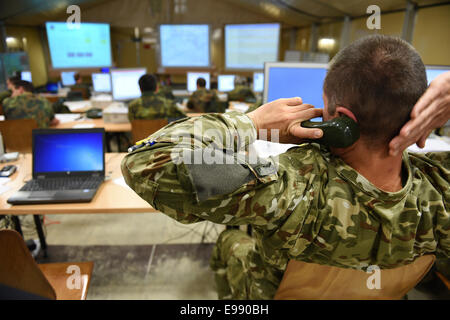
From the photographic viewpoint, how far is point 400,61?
0.58 m

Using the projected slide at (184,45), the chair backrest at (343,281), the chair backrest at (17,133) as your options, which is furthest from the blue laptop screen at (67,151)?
the projected slide at (184,45)

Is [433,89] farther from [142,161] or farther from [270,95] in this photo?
[270,95]

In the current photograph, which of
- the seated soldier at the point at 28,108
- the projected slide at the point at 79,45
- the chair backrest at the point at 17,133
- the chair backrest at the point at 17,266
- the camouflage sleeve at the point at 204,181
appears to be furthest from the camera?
the projected slide at the point at 79,45

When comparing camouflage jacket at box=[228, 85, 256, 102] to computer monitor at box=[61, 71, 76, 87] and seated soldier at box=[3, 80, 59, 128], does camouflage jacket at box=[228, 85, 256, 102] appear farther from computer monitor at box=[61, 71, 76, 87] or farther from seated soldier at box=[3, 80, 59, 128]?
computer monitor at box=[61, 71, 76, 87]

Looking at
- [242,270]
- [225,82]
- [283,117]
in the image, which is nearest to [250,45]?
[225,82]

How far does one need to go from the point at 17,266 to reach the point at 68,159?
0.77m

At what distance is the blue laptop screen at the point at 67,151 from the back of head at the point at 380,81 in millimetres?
1423

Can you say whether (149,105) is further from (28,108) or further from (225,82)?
(225,82)

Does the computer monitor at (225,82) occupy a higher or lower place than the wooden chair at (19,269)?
higher

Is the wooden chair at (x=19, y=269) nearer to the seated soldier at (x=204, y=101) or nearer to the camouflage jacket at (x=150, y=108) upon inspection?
the camouflage jacket at (x=150, y=108)

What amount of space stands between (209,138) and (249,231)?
1695 mm

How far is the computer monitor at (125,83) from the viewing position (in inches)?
145

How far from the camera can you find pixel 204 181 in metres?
0.56
